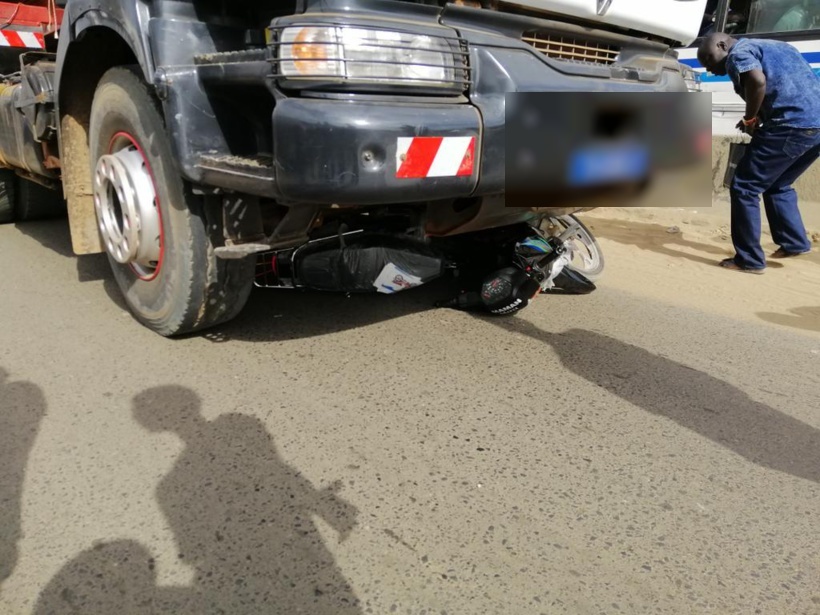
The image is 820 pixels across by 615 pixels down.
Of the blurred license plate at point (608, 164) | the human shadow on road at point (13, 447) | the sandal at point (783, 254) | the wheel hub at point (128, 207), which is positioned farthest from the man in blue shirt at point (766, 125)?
the human shadow on road at point (13, 447)

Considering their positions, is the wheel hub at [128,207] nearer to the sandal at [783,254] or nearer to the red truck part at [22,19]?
the red truck part at [22,19]

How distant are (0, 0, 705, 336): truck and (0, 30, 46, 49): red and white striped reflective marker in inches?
91.8

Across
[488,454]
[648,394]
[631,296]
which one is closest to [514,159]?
[488,454]

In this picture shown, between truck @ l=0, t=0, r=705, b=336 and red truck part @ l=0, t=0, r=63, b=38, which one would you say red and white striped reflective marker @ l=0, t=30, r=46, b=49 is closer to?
red truck part @ l=0, t=0, r=63, b=38

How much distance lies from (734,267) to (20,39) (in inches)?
251

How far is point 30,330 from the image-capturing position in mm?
3197

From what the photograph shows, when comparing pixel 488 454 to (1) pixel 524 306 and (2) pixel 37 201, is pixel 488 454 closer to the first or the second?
(1) pixel 524 306

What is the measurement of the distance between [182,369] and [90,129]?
132 cm

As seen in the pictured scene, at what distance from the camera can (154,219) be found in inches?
109

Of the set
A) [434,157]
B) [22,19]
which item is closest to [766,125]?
[434,157]

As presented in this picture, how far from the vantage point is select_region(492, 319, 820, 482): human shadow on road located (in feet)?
8.01

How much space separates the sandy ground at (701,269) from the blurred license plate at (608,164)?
7.01 feet

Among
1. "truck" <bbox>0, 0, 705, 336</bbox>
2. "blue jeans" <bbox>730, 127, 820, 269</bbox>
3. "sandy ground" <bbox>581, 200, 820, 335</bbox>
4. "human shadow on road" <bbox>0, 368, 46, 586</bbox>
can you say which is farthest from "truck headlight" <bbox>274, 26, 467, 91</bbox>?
"blue jeans" <bbox>730, 127, 820, 269</bbox>

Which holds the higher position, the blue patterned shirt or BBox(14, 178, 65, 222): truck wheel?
the blue patterned shirt
